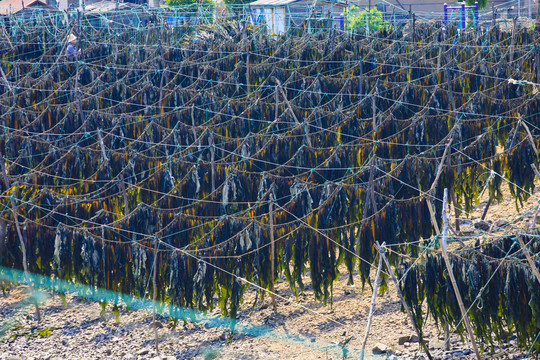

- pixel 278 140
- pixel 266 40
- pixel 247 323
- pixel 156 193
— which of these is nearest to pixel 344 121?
pixel 278 140

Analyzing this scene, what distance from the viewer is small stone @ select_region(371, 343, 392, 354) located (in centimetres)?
645

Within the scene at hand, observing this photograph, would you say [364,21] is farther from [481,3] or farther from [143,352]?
[143,352]

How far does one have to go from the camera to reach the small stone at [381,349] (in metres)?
6.45

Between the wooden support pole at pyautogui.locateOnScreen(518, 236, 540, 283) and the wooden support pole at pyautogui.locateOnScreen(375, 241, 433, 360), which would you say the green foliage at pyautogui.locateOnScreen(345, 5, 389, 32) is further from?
the wooden support pole at pyautogui.locateOnScreen(518, 236, 540, 283)

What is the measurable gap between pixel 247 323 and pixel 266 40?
913 centimetres

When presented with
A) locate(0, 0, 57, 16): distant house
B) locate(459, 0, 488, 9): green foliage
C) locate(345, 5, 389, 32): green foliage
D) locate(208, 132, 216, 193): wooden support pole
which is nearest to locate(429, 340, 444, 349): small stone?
locate(208, 132, 216, 193): wooden support pole

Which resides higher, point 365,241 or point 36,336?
point 365,241

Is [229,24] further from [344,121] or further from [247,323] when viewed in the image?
[247,323]

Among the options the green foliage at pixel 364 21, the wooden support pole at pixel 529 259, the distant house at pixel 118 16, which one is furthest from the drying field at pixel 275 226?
the distant house at pixel 118 16

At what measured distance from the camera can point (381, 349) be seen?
6457 millimetres

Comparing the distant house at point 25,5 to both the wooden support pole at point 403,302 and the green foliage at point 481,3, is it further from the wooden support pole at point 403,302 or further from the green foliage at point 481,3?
the wooden support pole at point 403,302

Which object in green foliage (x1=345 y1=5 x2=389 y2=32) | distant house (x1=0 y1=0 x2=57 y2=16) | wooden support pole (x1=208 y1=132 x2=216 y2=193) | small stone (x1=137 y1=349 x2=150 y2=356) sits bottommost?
small stone (x1=137 y1=349 x2=150 y2=356)

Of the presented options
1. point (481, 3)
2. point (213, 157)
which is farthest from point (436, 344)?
point (481, 3)

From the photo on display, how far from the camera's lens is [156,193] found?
28.0ft
